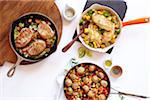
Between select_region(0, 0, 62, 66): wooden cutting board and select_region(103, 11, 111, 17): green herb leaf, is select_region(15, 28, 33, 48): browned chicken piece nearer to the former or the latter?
select_region(0, 0, 62, 66): wooden cutting board

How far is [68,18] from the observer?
163cm

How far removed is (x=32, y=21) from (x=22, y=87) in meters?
0.24

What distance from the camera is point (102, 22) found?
5.37 feet

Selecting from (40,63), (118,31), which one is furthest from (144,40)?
(40,63)

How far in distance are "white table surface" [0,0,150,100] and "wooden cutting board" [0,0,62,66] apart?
34 millimetres

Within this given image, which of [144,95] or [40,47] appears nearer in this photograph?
[40,47]

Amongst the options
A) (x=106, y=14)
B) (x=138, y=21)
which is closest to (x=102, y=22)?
(x=106, y=14)

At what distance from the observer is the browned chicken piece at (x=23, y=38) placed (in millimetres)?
1570

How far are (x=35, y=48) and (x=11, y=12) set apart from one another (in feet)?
0.52

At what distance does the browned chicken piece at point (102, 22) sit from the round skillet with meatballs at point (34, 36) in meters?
0.15

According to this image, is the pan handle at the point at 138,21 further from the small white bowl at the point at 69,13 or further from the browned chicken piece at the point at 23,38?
the browned chicken piece at the point at 23,38

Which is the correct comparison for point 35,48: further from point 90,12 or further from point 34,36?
point 90,12

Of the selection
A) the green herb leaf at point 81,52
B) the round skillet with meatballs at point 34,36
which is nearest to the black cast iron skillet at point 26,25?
the round skillet with meatballs at point 34,36

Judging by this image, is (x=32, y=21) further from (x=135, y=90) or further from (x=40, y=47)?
(x=135, y=90)
